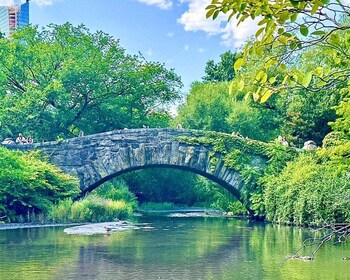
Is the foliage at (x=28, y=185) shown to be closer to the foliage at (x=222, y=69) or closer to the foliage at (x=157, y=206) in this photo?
the foliage at (x=157, y=206)

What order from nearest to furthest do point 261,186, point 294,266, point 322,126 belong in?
point 294,266, point 261,186, point 322,126

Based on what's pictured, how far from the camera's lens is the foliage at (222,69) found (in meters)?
38.4

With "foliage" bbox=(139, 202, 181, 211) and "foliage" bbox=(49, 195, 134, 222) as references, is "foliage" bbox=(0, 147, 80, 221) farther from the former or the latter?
"foliage" bbox=(139, 202, 181, 211)

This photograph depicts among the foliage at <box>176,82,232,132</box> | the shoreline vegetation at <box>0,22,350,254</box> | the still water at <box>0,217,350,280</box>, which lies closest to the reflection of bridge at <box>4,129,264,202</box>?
the shoreline vegetation at <box>0,22,350,254</box>

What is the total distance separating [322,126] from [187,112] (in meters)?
9.46

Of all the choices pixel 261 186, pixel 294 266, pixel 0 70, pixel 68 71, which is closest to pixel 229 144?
pixel 261 186

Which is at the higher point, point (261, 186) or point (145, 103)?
point (145, 103)

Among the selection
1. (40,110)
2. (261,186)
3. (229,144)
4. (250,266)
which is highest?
(40,110)

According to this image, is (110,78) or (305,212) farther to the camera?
(110,78)

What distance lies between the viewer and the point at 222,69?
3903 centimetres

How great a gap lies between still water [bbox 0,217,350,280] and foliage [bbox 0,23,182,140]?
9.24 meters

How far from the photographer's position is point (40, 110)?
2533cm

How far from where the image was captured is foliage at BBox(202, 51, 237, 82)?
126 feet

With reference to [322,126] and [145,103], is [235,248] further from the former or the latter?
[145,103]
